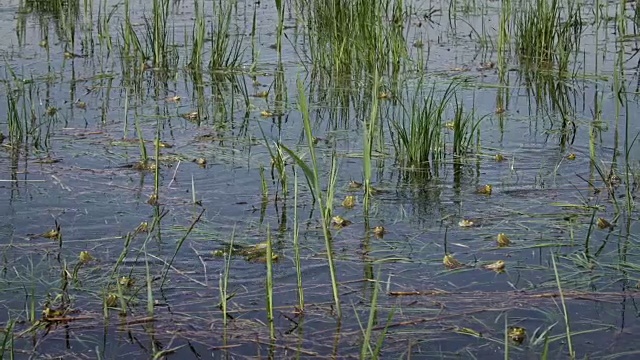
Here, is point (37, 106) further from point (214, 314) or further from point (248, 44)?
point (214, 314)

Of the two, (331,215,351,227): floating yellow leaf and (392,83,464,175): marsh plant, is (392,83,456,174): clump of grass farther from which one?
(331,215,351,227): floating yellow leaf

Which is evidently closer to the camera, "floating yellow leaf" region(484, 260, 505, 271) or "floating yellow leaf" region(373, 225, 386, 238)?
"floating yellow leaf" region(484, 260, 505, 271)

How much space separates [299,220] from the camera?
193 inches

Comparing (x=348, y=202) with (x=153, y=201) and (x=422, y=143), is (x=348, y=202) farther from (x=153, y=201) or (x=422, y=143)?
(x=153, y=201)

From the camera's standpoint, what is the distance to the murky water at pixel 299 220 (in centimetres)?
367

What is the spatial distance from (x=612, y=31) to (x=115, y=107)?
4.48 metres

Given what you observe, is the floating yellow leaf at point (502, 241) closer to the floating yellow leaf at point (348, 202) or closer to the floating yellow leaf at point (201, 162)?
the floating yellow leaf at point (348, 202)

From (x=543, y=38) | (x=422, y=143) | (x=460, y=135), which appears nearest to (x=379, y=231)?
(x=422, y=143)

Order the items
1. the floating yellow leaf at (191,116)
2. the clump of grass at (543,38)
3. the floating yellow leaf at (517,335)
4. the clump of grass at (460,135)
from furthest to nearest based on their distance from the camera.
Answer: the clump of grass at (543,38), the floating yellow leaf at (191,116), the clump of grass at (460,135), the floating yellow leaf at (517,335)

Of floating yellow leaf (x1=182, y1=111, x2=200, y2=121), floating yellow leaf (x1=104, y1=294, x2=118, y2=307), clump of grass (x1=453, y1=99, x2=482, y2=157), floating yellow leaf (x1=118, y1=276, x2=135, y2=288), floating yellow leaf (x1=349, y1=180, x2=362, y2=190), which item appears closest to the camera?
floating yellow leaf (x1=104, y1=294, x2=118, y2=307)

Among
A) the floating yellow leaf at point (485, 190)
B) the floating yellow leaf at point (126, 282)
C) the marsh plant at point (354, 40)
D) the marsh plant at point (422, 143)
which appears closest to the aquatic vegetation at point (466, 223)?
the floating yellow leaf at point (485, 190)

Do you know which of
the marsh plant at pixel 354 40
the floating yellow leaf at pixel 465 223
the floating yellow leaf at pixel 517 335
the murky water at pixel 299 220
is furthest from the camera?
the marsh plant at pixel 354 40

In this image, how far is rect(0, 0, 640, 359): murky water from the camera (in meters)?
3.67

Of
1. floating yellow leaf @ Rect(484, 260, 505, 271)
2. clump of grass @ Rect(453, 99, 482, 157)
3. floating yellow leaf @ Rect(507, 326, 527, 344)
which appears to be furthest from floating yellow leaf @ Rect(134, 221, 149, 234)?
clump of grass @ Rect(453, 99, 482, 157)
